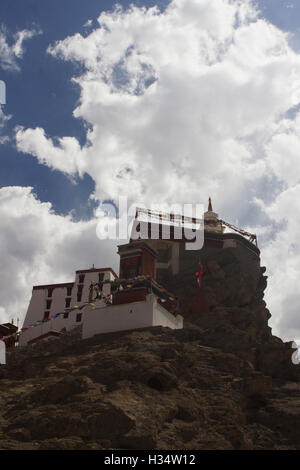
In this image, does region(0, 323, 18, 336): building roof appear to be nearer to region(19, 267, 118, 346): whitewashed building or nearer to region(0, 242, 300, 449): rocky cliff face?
region(19, 267, 118, 346): whitewashed building

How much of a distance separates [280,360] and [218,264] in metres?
22.7

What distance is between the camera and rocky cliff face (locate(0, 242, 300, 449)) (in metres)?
17.7

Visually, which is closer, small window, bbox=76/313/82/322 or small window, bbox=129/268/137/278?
small window, bbox=129/268/137/278

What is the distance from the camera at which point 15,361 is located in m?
31.9

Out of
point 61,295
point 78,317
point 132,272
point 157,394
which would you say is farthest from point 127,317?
point 61,295

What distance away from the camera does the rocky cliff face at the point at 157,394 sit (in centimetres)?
1769

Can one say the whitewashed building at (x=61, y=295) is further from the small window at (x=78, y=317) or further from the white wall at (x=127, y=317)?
the white wall at (x=127, y=317)

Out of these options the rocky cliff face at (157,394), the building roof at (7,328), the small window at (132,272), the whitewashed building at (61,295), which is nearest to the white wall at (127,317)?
the rocky cliff face at (157,394)

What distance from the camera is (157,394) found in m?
20.7

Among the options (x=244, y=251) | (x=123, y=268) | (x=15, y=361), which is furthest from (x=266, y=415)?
(x=244, y=251)

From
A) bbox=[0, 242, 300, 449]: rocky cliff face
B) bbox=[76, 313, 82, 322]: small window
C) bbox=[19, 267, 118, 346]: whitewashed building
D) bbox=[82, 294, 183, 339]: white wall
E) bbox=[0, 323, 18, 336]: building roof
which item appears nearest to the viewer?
bbox=[0, 242, 300, 449]: rocky cliff face

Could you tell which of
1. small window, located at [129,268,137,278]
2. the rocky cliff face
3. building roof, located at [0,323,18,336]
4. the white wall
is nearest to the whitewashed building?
building roof, located at [0,323,18,336]

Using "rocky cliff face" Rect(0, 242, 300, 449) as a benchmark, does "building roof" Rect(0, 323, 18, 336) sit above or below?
above

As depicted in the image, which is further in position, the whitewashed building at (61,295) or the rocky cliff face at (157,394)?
A: the whitewashed building at (61,295)
